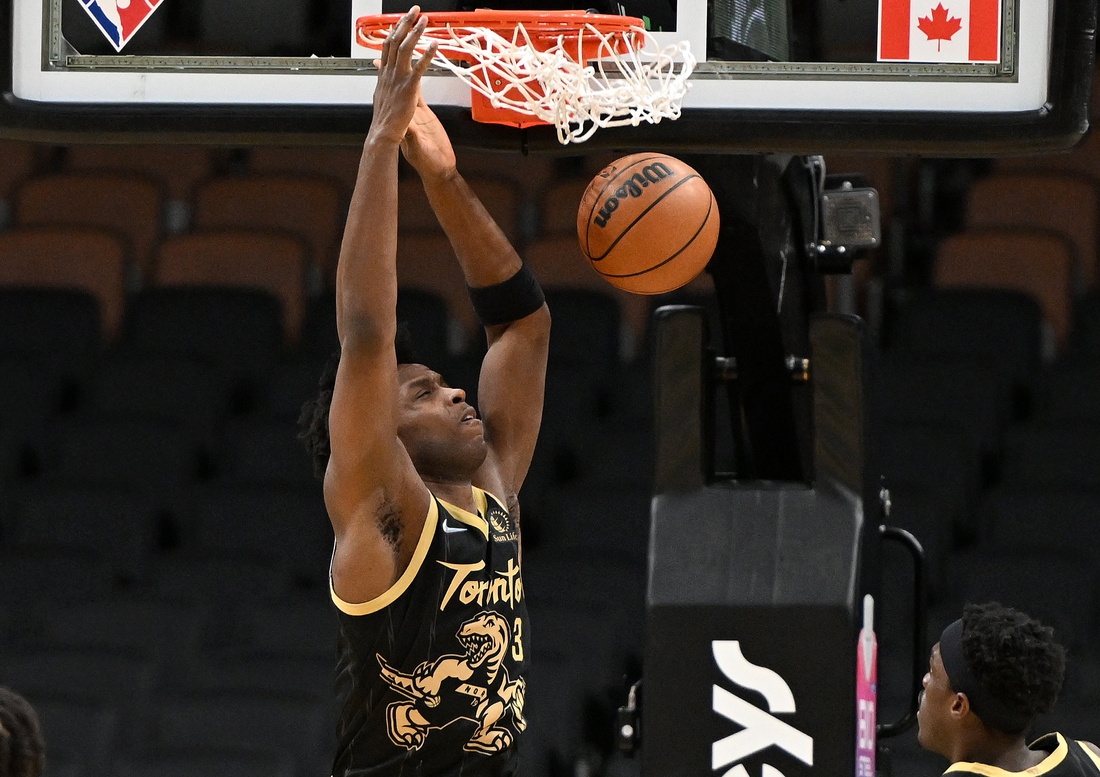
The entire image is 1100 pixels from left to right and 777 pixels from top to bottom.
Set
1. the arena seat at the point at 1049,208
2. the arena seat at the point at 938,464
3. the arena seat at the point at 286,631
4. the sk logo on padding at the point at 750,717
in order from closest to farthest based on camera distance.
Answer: the sk logo on padding at the point at 750,717
the arena seat at the point at 286,631
the arena seat at the point at 938,464
the arena seat at the point at 1049,208

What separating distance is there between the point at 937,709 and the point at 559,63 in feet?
4.45

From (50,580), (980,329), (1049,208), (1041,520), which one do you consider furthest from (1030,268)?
(50,580)

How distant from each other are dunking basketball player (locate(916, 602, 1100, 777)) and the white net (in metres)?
1.10

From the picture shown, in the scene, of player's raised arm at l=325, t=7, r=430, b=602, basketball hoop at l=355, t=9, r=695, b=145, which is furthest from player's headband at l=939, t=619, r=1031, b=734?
basketball hoop at l=355, t=9, r=695, b=145

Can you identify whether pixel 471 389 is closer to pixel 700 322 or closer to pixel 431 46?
pixel 700 322

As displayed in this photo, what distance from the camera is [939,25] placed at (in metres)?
2.77

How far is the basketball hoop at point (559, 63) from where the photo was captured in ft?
8.52

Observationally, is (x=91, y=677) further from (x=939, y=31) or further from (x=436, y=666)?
(x=939, y=31)

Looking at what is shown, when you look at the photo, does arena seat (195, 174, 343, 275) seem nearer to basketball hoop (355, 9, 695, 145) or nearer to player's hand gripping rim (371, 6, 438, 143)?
basketball hoop (355, 9, 695, 145)

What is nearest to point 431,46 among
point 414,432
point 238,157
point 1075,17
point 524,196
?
point 414,432

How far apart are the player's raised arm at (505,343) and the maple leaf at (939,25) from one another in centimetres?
90

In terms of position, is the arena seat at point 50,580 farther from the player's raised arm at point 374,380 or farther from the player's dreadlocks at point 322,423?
the player's raised arm at point 374,380

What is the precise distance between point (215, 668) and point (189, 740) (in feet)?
1.39

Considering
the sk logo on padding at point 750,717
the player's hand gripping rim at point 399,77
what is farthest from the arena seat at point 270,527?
the player's hand gripping rim at point 399,77
